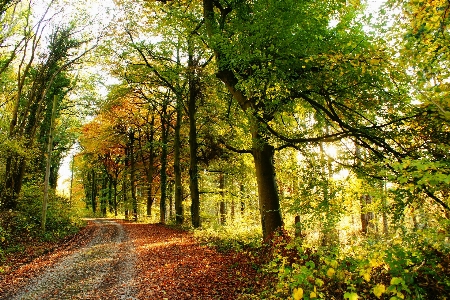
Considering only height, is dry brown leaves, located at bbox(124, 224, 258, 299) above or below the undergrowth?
below

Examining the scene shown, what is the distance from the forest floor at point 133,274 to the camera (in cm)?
737

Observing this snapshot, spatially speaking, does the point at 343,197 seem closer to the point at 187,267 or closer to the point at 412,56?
the point at 412,56

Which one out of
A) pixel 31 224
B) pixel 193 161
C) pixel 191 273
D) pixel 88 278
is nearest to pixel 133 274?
pixel 88 278

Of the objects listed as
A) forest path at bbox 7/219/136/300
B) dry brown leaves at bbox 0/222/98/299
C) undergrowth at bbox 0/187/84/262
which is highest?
undergrowth at bbox 0/187/84/262

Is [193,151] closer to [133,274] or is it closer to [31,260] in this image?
[31,260]

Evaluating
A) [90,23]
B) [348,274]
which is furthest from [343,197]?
[90,23]

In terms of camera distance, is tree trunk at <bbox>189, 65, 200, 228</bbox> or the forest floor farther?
tree trunk at <bbox>189, 65, 200, 228</bbox>

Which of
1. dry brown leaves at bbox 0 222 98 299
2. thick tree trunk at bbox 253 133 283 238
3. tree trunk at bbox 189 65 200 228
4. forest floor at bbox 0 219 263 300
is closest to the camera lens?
forest floor at bbox 0 219 263 300

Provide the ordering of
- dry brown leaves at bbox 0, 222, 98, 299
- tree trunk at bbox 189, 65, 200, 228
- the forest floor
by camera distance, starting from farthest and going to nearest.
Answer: tree trunk at bbox 189, 65, 200, 228 → dry brown leaves at bbox 0, 222, 98, 299 → the forest floor

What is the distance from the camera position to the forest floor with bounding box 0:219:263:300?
7.37m

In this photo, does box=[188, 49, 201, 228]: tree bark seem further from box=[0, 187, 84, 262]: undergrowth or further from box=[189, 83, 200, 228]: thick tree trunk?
box=[0, 187, 84, 262]: undergrowth

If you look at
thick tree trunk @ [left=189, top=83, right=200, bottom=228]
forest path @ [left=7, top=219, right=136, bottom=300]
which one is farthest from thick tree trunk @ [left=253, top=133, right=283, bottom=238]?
thick tree trunk @ [left=189, top=83, right=200, bottom=228]

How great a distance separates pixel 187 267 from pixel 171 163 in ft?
62.9

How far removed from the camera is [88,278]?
346 inches
